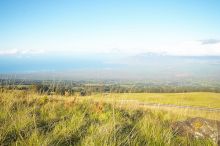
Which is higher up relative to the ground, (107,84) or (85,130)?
(107,84)

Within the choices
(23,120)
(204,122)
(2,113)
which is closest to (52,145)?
(23,120)

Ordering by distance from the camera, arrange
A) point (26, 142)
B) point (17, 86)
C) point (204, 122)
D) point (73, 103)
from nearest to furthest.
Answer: point (26, 142) → point (204, 122) → point (73, 103) → point (17, 86)

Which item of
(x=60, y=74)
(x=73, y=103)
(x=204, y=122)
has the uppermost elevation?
(x=60, y=74)

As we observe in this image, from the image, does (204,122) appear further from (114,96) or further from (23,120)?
(23,120)

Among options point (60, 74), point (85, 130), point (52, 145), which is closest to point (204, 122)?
point (85, 130)

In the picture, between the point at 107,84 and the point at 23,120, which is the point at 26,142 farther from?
the point at 107,84

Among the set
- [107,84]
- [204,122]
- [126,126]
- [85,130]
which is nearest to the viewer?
[85,130]

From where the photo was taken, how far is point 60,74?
444 inches

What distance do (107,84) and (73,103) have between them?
96.3 inches

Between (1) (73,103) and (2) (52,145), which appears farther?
(1) (73,103)

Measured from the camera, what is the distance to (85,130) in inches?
222

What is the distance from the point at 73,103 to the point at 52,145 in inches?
177

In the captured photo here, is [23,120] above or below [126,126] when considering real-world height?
above

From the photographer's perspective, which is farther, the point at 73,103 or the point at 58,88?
the point at 58,88
